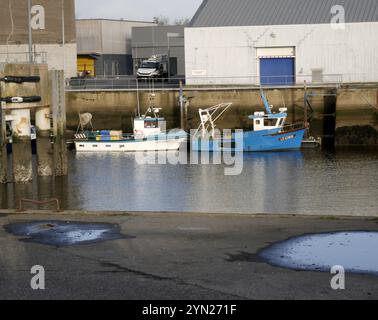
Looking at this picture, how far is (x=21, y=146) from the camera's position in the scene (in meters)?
26.8

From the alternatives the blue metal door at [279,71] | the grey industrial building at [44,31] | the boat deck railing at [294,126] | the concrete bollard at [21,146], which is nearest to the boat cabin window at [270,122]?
the boat deck railing at [294,126]

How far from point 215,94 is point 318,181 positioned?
17617 millimetres

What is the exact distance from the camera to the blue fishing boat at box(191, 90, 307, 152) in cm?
4444

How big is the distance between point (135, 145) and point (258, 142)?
269 inches

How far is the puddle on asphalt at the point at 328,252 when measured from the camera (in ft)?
32.9

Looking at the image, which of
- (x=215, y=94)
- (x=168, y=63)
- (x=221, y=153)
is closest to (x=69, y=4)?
(x=168, y=63)

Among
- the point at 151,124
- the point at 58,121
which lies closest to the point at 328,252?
the point at 58,121

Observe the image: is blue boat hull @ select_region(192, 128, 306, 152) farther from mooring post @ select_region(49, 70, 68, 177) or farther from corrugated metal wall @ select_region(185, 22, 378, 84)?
mooring post @ select_region(49, 70, 68, 177)

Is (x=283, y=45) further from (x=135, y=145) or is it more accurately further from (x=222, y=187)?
(x=222, y=187)

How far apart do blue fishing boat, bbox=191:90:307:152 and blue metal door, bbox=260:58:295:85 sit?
4406 mm

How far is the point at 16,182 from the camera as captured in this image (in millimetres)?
27062
